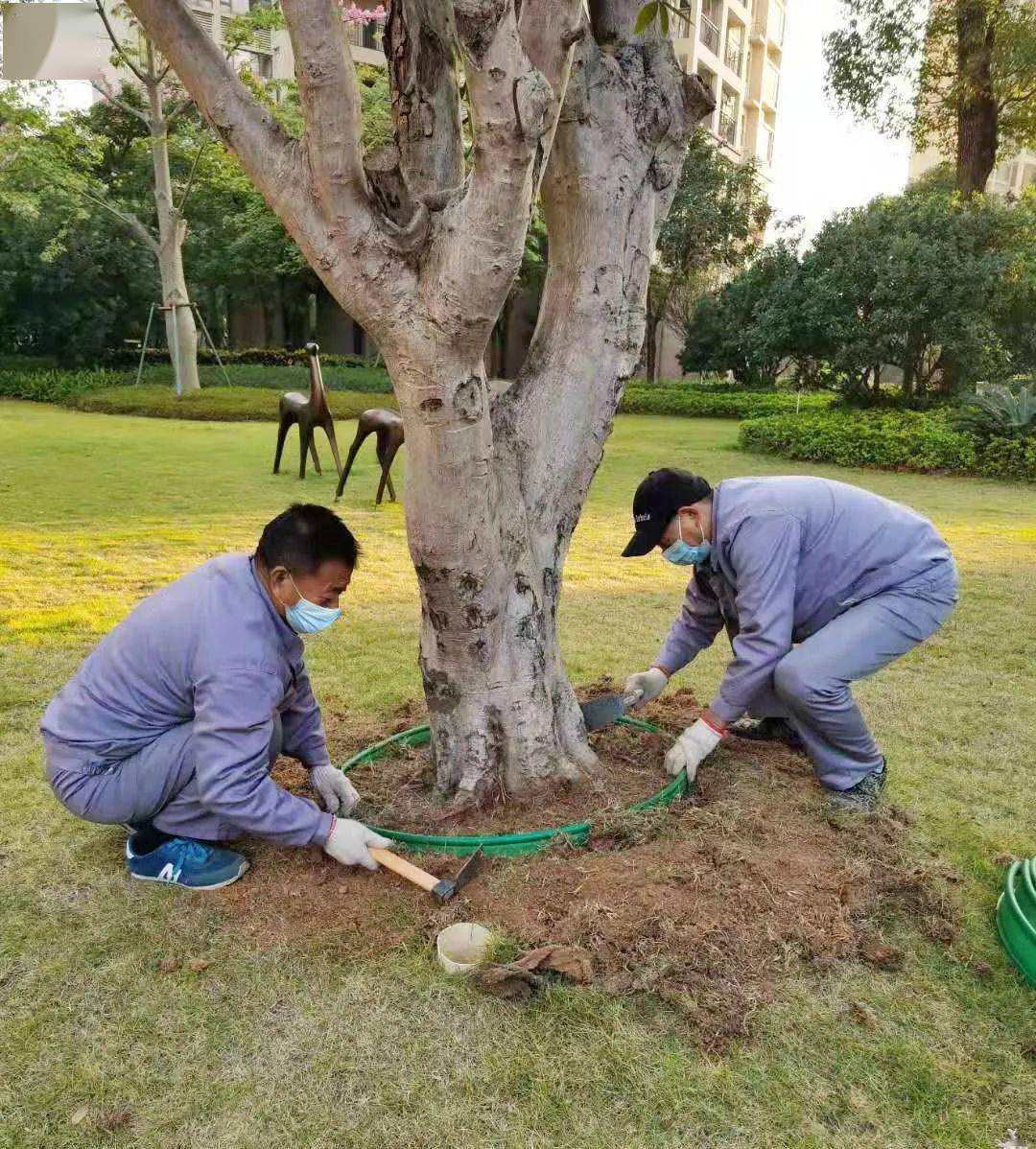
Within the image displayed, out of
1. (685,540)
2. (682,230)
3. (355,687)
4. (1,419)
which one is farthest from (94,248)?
(685,540)

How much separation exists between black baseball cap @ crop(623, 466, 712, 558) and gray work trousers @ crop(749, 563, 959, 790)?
1.88ft

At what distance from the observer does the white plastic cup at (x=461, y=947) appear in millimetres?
2207

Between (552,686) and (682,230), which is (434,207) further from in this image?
(682,230)

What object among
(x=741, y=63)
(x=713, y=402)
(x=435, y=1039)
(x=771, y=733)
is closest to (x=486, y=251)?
(x=435, y=1039)

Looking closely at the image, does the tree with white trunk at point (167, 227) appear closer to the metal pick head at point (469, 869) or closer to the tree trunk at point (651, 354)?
the tree trunk at point (651, 354)

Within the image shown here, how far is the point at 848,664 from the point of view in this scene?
114 inches

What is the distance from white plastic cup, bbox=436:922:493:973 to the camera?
2207 millimetres

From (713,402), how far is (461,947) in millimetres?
20271

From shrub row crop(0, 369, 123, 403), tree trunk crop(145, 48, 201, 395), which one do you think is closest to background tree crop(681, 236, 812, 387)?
tree trunk crop(145, 48, 201, 395)

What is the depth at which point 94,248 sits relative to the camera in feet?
74.6

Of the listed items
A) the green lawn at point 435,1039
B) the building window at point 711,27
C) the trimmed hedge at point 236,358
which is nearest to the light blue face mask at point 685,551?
the green lawn at point 435,1039

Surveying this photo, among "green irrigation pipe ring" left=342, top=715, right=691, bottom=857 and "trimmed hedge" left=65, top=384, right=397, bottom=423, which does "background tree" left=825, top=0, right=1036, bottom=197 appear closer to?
"trimmed hedge" left=65, top=384, right=397, bottom=423

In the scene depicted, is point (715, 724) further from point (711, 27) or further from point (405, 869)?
point (711, 27)

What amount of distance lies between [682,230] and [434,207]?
77.0 ft
